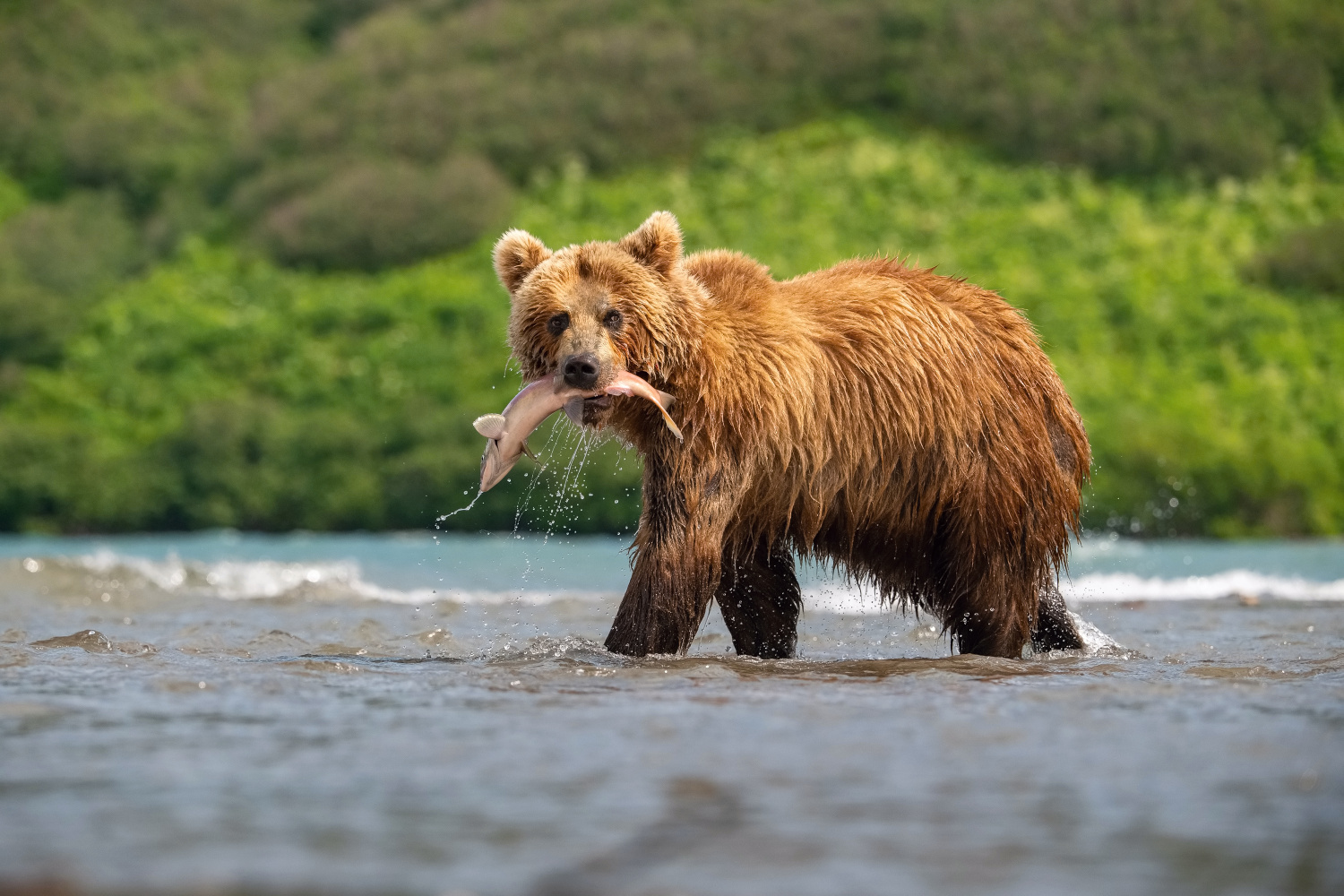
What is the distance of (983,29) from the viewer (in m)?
27.2

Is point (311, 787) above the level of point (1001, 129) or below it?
below

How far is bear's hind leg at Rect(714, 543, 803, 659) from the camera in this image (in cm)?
640

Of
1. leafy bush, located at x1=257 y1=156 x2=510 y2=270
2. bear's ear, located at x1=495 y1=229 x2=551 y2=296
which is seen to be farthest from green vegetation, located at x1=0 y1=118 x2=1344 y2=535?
bear's ear, located at x1=495 y1=229 x2=551 y2=296

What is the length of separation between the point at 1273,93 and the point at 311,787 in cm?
2612


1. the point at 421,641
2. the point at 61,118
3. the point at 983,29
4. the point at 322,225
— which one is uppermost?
the point at 983,29

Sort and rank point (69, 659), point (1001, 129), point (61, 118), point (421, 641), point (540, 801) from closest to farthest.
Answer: point (540, 801) → point (69, 659) → point (421, 641) → point (1001, 129) → point (61, 118)

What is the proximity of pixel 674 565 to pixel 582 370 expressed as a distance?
2.34ft

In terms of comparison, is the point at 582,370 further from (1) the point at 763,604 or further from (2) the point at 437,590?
(2) the point at 437,590

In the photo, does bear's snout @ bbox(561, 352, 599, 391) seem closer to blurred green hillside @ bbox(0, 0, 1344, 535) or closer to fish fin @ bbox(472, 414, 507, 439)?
fish fin @ bbox(472, 414, 507, 439)

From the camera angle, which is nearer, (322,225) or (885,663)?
(885,663)

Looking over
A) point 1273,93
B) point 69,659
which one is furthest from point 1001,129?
point 69,659

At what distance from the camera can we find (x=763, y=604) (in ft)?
21.2

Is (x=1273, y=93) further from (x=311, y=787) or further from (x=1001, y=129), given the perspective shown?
(x=311, y=787)

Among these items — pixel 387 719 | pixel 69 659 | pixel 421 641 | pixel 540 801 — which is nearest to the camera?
pixel 540 801
